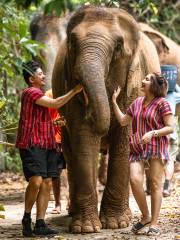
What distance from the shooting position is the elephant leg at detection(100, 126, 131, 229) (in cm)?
848

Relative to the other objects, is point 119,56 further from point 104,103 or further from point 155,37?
point 155,37

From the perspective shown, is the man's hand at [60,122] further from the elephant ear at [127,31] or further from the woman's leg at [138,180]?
the woman's leg at [138,180]

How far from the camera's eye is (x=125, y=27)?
8.50 metres

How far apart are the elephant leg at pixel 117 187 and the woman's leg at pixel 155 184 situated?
35.4 inches

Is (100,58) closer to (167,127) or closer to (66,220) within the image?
(167,127)

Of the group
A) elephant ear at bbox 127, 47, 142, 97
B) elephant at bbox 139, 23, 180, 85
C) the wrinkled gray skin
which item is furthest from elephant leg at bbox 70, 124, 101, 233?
elephant at bbox 139, 23, 180, 85

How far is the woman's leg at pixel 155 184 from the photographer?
7609mm

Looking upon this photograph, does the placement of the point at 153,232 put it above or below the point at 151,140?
below

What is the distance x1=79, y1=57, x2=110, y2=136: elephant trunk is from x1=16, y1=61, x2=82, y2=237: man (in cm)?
54

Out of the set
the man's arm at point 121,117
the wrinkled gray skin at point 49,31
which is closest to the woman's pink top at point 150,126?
the man's arm at point 121,117

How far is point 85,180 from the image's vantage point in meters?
8.10

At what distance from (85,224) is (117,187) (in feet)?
2.21

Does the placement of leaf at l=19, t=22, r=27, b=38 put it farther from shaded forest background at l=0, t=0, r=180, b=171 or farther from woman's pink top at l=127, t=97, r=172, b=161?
woman's pink top at l=127, t=97, r=172, b=161

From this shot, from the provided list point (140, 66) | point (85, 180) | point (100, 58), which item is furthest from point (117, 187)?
point (100, 58)
